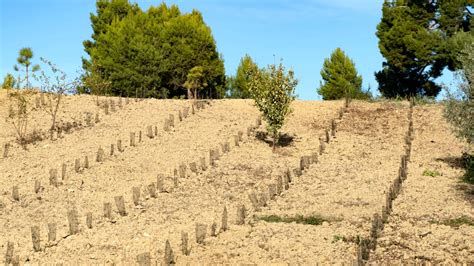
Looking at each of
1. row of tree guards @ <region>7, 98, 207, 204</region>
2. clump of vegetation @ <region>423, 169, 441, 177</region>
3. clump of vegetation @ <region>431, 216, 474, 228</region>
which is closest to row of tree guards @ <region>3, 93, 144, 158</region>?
row of tree guards @ <region>7, 98, 207, 204</region>

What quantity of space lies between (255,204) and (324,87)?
3533 cm

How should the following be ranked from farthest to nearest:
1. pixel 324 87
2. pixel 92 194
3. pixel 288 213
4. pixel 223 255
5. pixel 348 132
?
pixel 324 87 < pixel 348 132 < pixel 92 194 < pixel 288 213 < pixel 223 255

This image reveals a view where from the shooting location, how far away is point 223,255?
16.9 meters

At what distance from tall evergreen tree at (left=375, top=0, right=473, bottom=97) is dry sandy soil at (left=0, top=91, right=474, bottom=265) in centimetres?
816

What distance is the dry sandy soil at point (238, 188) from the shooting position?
17.6 m

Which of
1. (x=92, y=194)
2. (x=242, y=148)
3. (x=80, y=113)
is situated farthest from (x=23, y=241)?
(x=80, y=113)

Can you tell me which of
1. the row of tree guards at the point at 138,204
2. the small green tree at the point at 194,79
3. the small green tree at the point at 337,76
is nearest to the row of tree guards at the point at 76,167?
the row of tree guards at the point at 138,204

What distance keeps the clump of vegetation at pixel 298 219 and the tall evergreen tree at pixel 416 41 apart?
27312mm

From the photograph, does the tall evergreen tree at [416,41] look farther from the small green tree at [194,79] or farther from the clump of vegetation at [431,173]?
the clump of vegetation at [431,173]

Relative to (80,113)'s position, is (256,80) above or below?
above

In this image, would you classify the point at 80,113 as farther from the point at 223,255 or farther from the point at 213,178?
the point at 223,255

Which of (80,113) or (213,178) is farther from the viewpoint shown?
(80,113)

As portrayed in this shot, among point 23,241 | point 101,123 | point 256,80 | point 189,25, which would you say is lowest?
point 23,241

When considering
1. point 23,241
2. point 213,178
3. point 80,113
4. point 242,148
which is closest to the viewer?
point 23,241
